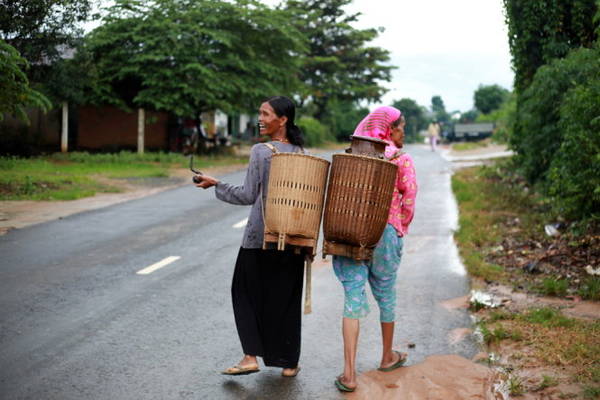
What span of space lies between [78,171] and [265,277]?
1632 centimetres

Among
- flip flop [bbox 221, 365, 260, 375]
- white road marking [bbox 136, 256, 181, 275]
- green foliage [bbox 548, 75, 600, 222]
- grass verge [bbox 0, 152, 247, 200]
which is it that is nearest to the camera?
flip flop [bbox 221, 365, 260, 375]

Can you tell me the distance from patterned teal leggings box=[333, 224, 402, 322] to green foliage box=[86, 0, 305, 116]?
19.6 meters

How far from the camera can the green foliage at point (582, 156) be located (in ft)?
25.1

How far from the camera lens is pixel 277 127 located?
4.60 m

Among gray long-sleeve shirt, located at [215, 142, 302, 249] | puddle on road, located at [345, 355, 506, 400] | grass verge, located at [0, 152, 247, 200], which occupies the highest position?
gray long-sleeve shirt, located at [215, 142, 302, 249]

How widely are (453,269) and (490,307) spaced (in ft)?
6.21

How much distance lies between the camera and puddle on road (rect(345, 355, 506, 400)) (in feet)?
14.9

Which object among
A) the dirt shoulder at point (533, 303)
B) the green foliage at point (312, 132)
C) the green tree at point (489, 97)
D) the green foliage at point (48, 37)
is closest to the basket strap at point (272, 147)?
the dirt shoulder at point (533, 303)

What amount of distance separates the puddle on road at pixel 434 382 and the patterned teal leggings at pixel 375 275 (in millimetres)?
413

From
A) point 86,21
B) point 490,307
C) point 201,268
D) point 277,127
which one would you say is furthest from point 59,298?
point 86,21

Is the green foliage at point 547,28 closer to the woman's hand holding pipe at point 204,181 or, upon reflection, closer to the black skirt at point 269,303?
the black skirt at point 269,303

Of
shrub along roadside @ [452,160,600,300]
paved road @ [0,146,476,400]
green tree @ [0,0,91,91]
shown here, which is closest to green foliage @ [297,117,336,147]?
green tree @ [0,0,91,91]

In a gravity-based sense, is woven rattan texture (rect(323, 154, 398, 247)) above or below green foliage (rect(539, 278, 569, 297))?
above

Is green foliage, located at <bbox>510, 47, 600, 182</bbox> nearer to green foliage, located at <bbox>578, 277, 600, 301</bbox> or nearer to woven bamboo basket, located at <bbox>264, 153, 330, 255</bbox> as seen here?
green foliage, located at <bbox>578, 277, 600, 301</bbox>
